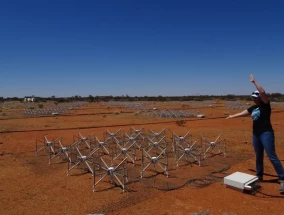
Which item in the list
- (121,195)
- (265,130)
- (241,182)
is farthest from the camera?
(121,195)

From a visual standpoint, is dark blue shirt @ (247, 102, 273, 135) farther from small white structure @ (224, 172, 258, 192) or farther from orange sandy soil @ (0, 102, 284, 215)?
orange sandy soil @ (0, 102, 284, 215)

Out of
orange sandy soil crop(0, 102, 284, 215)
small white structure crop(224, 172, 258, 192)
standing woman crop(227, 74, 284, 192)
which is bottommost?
orange sandy soil crop(0, 102, 284, 215)

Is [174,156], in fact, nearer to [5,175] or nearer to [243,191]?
[243,191]

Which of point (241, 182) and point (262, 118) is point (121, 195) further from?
point (262, 118)

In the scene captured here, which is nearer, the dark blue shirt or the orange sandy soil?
the orange sandy soil

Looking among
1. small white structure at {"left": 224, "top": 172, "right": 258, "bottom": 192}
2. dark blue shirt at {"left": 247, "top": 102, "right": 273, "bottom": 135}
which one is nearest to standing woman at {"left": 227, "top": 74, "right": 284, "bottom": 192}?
dark blue shirt at {"left": 247, "top": 102, "right": 273, "bottom": 135}

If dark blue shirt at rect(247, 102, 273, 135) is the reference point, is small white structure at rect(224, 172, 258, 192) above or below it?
below

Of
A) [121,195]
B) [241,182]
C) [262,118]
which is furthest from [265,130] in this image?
[121,195]

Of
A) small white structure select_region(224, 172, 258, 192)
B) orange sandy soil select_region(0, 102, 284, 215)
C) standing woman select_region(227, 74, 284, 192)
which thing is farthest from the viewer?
small white structure select_region(224, 172, 258, 192)

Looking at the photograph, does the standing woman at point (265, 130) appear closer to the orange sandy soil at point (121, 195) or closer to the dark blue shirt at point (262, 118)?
the dark blue shirt at point (262, 118)

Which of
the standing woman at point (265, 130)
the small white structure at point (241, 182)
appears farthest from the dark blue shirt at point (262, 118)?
the small white structure at point (241, 182)

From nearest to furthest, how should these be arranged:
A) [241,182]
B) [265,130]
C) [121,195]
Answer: [265,130] < [241,182] < [121,195]

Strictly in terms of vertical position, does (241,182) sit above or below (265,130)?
below

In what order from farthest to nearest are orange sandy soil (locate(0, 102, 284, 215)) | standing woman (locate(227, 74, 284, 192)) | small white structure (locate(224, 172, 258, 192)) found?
1. small white structure (locate(224, 172, 258, 192))
2. standing woman (locate(227, 74, 284, 192))
3. orange sandy soil (locate(0, 102, 284, 215))
